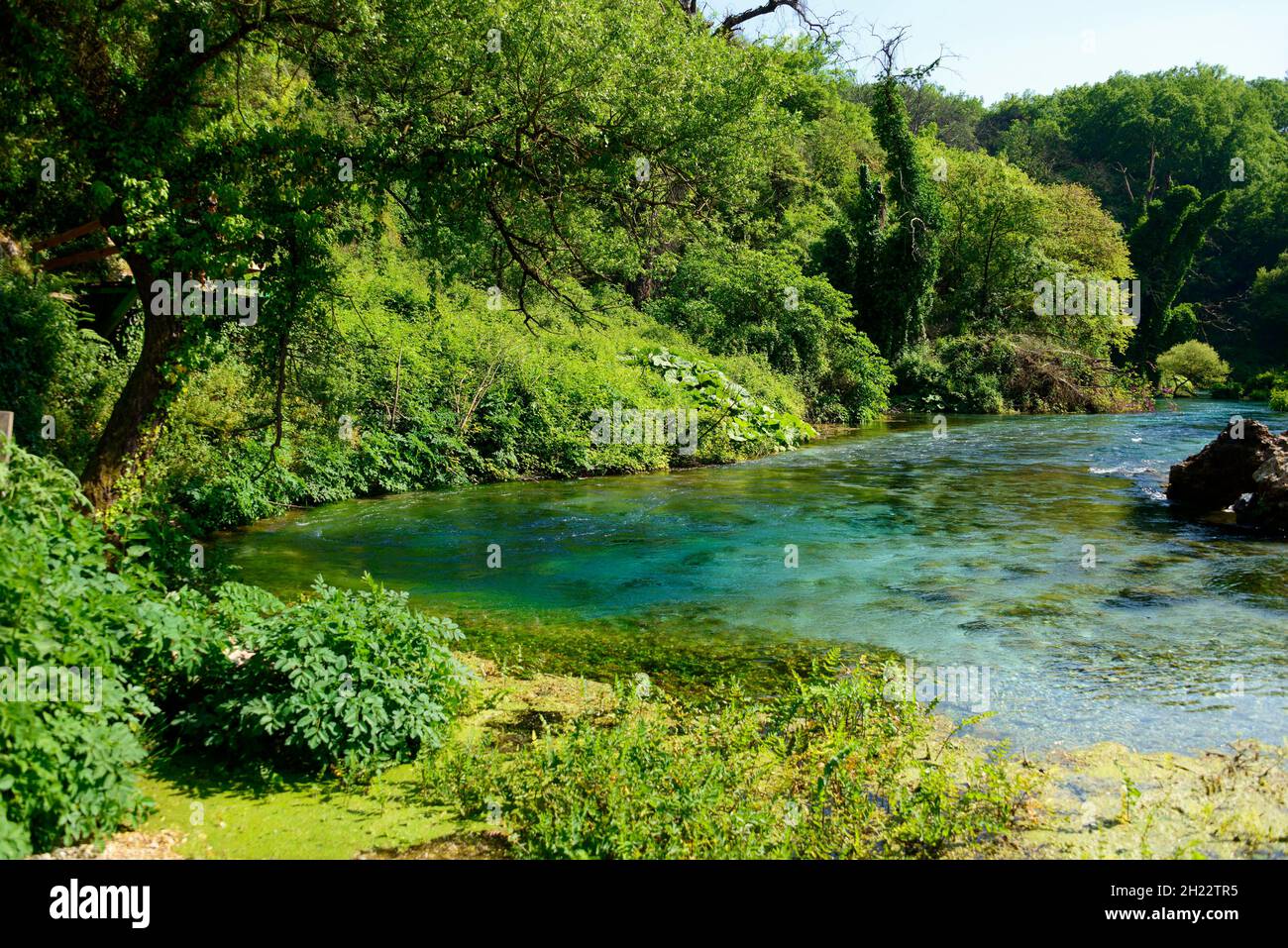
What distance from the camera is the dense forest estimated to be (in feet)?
17.0

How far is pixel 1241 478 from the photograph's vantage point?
49.5 feet

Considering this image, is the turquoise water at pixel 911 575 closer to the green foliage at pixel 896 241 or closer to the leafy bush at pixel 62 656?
the leafy bush at pixel 62 656

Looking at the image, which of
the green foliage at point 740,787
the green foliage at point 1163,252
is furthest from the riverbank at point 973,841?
the green foliage at point 1163,252

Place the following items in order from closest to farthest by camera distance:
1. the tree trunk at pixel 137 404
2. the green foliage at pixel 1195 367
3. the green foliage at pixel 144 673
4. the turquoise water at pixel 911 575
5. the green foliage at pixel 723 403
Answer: the green foliage at pixel 144 673, the turquoise water at pixel 911 575, the tree trunk at pixel 137 404, the green foliage at pixel 723 403, the green foliage at pixel 1195 367

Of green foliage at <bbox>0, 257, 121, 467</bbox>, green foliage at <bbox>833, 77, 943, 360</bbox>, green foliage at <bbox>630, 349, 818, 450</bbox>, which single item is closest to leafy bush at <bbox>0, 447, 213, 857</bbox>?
green foliage at <bbox>0, 257, 121, 467</bbox>

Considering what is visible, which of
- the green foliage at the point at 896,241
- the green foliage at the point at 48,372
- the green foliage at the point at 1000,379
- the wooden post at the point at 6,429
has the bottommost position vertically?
the wooden post at the point at 6,429

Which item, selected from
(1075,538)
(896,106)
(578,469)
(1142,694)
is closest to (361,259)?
(578,469)

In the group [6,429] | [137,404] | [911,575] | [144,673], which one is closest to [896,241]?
[911,575]

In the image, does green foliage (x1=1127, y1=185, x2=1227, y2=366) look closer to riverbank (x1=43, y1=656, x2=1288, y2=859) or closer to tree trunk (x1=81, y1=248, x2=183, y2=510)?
riverbank (x1=43, y1=656, x2=1288, y2=859)

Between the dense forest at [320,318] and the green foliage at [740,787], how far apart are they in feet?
0.47

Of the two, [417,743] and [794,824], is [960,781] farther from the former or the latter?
[417,743]

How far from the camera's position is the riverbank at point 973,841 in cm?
443

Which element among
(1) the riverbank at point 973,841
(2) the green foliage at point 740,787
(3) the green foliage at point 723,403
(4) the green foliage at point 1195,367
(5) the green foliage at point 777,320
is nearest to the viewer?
(2) the green foliage at point 740,787

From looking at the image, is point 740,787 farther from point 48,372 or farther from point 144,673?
point 48,372
